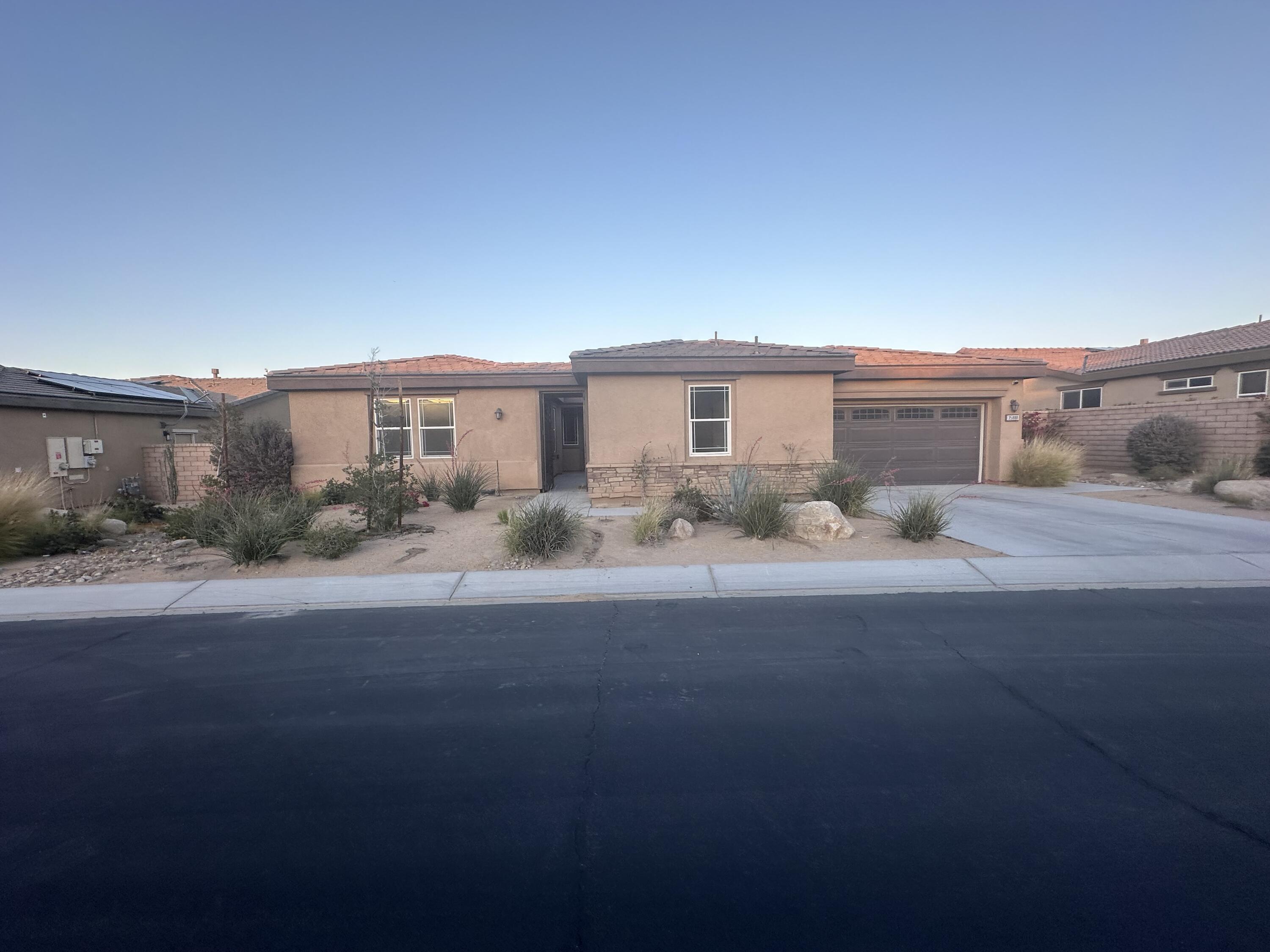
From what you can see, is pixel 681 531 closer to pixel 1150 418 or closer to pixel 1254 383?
pixel 1150 418

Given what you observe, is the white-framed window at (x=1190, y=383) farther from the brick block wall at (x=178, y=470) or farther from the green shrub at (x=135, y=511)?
the brick block wall at (x=178, y=470)

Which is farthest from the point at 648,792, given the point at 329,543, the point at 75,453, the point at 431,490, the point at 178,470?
the point at 178,470

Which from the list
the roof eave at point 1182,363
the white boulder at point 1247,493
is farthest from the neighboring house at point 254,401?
the roof eave at point 1182,363

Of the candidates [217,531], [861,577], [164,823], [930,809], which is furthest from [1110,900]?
[217,531]

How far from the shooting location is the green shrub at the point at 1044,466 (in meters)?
16.1

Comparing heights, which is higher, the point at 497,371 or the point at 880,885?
the point at 497,371

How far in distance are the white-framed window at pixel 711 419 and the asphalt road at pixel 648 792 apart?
28.0ft

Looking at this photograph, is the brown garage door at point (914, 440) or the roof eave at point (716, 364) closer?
the roof eave at point (716, 364)

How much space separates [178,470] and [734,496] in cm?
1465

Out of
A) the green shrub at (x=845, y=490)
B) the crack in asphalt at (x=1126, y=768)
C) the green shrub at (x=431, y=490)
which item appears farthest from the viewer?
the green shrub at (x=431, y=490)

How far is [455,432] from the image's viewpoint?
54.3 feet

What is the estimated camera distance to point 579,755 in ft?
12.8

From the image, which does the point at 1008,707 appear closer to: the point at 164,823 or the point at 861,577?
the point at 861,577

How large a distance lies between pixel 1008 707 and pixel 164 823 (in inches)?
193
